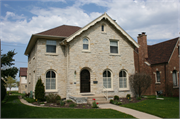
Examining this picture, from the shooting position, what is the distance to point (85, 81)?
57.3 feet

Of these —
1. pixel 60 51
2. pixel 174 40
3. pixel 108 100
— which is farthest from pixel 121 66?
pixel 174 40

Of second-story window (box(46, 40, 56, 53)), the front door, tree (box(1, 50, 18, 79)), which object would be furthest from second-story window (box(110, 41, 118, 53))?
tree (box(1, 50, 18, 79))

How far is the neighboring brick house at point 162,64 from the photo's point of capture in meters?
21.8

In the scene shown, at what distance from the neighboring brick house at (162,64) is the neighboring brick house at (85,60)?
19.4 ft

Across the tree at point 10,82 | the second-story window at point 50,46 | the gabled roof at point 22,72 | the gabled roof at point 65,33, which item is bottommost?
the tree at point 10,82

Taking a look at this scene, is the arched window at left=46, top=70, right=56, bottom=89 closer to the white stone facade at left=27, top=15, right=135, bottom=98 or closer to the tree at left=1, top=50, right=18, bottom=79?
the white stone facade at left=27, top=15, right=135, bottom=98

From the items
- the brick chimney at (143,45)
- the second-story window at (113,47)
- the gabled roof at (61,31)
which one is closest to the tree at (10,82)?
the gabled roof at (61,31)

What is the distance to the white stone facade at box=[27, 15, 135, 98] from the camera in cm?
1688

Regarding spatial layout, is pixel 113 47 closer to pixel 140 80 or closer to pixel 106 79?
pixel 106 79

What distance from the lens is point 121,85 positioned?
19.0 m

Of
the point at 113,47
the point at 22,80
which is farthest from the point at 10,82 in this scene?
the point at 113,47

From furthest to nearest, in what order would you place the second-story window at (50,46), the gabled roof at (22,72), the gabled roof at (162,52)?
the gabled roof at (22,72)
the gabled roof at (162,52)
the second-story window at (50,46)

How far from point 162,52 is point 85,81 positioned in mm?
12848

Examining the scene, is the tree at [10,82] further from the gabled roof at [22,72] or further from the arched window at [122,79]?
the arched window at [122,79]
